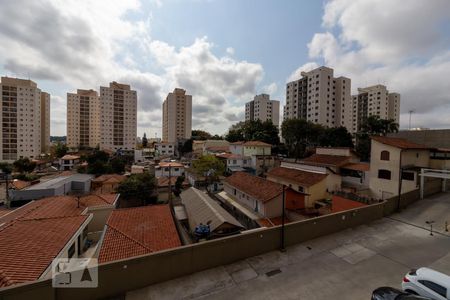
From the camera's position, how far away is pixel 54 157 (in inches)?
2687

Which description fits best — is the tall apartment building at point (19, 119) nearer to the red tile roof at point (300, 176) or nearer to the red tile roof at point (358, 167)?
the red tile roof at point (300, 176)

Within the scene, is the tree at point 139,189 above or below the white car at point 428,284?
below

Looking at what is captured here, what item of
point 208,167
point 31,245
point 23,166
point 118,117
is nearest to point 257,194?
point 31,245

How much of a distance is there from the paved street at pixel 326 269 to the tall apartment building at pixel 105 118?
3301 inches

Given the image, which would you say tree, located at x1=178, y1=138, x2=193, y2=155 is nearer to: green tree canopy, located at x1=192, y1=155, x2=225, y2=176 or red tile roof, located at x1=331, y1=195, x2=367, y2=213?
green tree canopy, located at x1=192, y1=155, x2=225, y2=176

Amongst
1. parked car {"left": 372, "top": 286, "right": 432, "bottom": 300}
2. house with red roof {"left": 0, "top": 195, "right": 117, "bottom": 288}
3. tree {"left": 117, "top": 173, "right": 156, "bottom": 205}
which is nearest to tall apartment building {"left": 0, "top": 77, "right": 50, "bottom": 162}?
tree {"left": 117, "top": 173, "right": 156, "bottom": 205}

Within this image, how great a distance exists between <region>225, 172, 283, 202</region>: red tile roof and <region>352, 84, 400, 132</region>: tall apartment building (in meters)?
65.8

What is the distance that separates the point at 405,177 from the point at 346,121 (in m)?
56.7

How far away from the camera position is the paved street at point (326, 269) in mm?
6016

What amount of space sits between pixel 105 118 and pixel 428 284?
291ft

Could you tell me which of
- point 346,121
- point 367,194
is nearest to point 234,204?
point 367,194

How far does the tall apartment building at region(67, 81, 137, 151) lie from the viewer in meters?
77.6

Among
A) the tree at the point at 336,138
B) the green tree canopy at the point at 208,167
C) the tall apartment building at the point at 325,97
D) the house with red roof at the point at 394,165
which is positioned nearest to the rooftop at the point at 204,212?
the green tree canopy at the point at 208,167

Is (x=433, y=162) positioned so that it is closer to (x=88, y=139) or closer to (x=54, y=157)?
(x=54, y=157)
